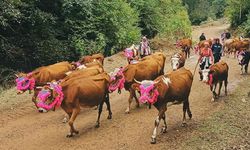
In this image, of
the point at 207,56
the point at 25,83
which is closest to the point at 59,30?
the point at 25,83

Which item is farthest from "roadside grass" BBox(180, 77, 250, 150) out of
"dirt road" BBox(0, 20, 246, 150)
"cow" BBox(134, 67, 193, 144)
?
"cow" BBox(134, 67, 193, 144)

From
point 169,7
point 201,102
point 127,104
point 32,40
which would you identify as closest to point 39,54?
point 32,40

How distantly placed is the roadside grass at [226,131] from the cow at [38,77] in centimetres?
658

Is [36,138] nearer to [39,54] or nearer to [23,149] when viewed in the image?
[23,149]

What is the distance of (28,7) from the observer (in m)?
25.6

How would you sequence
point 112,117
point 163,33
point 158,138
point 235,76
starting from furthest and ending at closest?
point 163,33 → point 235,76 → point 112,117 → point 158,138

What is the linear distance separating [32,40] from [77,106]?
46.6ft

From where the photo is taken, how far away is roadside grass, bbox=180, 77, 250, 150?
12062 mm

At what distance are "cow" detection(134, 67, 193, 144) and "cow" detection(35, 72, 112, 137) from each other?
165 cm

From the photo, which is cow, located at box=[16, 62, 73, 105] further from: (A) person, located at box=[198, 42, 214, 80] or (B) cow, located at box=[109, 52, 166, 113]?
(A) person, located at box=[198, 42, 214, 80]

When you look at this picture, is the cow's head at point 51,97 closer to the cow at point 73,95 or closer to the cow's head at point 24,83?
the cow at point 73,95

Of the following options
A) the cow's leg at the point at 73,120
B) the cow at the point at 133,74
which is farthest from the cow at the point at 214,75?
the cow's leg at the point at 73,120

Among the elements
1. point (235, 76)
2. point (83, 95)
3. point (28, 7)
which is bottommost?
point (235, 76)

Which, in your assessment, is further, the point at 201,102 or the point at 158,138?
the point at 201,102
